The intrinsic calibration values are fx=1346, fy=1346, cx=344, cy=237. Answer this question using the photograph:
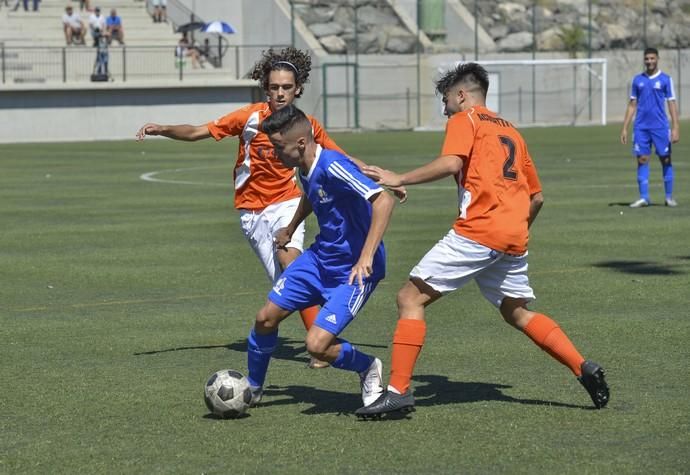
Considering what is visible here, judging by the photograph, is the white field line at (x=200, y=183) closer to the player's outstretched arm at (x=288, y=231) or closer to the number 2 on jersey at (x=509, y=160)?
the player's outstretched arm at (x=288, y=231)

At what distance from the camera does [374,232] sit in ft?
22.8

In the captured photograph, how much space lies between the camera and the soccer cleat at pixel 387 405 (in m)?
7.02

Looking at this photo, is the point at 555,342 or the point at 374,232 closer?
the point at 374,232

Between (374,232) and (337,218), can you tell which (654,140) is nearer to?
(337,218)

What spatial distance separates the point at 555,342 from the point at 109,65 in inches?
1702

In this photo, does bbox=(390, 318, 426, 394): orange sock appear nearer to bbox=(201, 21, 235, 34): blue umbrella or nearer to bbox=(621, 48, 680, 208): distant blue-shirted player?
bbox=(621, 48, 680, 208): distant blue-shirted player

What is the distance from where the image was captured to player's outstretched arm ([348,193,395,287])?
695 centimetres

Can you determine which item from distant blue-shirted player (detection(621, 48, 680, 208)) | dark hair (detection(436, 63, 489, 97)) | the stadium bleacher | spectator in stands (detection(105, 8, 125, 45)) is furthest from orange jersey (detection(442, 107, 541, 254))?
spectator in stands (detection(105, 8, 125, 45))

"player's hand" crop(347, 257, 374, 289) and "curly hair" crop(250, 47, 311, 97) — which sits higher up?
"curly hair" crop(250, 47, 311, 97)

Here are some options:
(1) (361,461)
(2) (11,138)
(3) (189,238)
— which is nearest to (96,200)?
(3) (189,238)

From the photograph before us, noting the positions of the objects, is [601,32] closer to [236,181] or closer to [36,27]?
[36,27]

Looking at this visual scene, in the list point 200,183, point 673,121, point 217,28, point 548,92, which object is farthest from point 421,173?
point 548,92

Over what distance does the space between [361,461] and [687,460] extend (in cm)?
150

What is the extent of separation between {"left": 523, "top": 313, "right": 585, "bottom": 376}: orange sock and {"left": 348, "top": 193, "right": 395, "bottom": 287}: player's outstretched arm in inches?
41.7
